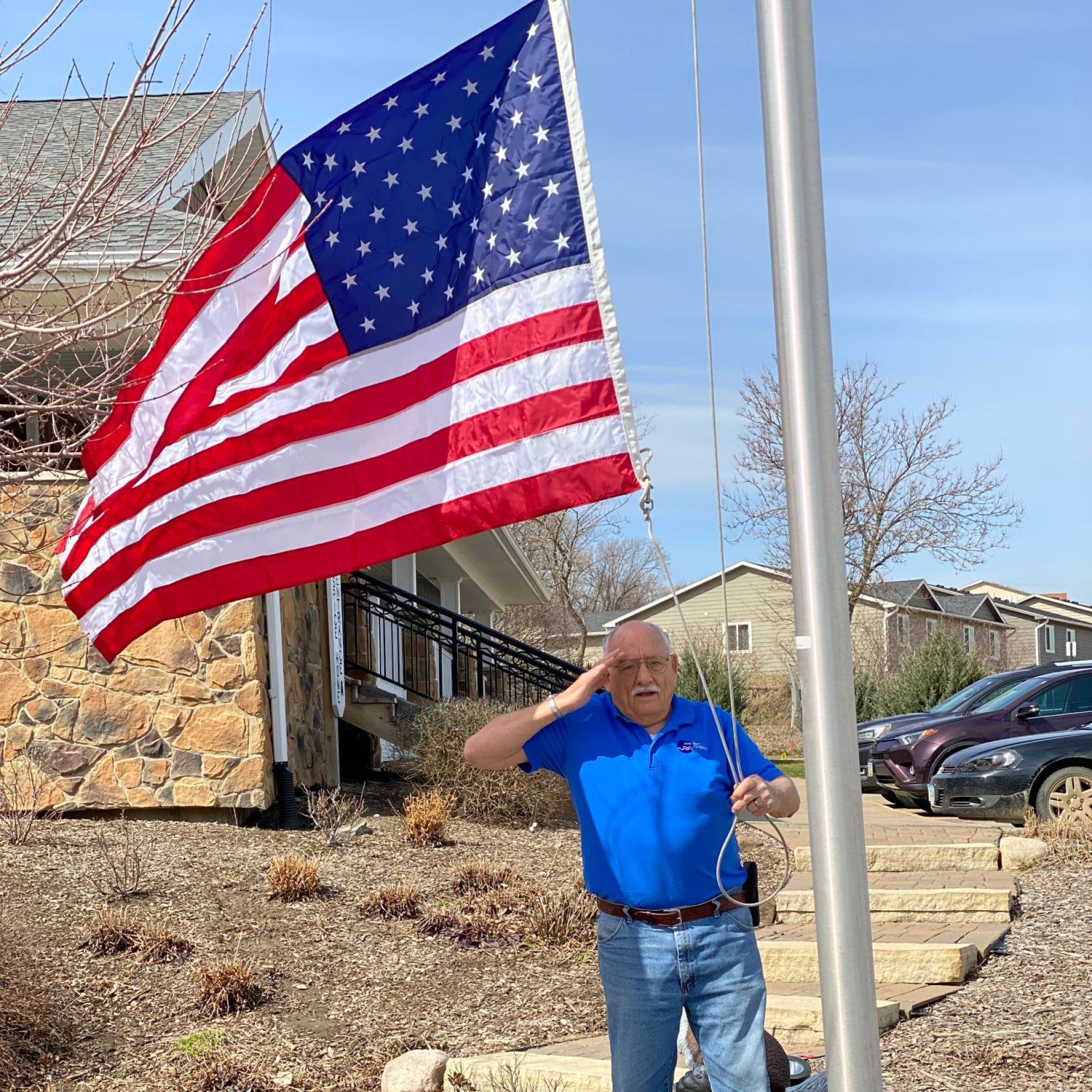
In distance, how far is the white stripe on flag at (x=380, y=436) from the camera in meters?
4.07

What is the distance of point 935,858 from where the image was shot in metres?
10.2

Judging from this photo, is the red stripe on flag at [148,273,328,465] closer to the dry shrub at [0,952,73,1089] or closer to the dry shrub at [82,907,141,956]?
the dry shrub at [0,952,73,1089]

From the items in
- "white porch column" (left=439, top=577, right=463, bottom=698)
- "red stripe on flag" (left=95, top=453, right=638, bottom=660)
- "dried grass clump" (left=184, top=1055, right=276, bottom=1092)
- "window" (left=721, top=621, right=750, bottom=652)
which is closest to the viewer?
"red stripe on flag" (left=95, top=453, right=638, bottom=660)

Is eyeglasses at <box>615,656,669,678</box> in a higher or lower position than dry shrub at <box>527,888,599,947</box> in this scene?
higher

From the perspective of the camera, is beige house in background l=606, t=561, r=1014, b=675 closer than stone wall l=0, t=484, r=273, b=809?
No

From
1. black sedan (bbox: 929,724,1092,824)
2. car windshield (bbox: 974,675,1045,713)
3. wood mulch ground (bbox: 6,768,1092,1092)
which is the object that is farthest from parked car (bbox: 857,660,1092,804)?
wood mulch ground (bbox: 6,768,1092,1092)

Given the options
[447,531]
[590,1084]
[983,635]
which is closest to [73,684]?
[590,1084]

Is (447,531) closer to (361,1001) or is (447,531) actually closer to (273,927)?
(361,1001)

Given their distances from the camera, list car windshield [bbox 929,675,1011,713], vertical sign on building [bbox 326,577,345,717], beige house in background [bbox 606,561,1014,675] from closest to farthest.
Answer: vertical sign on building [bbox 326,577,345,717] → car windshield [bbox 929,675,1011,713] → beige house in background [bbox 606,561,1014,675]

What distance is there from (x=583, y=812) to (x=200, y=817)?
7451 mm

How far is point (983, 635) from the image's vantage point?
48094 millimetres

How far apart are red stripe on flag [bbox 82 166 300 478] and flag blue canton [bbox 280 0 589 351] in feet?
0.39

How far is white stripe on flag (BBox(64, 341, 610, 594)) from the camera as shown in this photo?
407 centimetres

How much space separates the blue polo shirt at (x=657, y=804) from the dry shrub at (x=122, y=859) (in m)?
5.41
